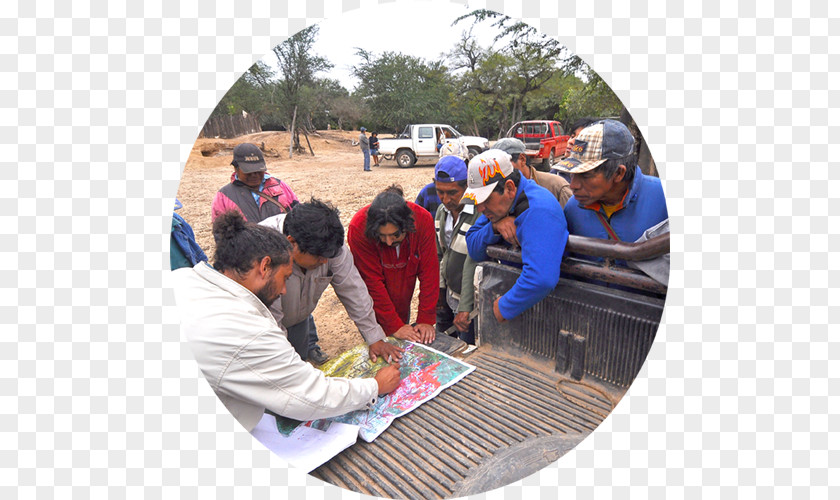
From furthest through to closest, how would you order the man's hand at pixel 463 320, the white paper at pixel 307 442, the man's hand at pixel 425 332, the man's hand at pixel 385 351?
1. the man's hand at pixel 463 320
2. the man's hand at pixel 425 332
3. the man's hand at pixel 385 351
4. the white paper at pixel 307 442

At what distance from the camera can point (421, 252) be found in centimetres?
278

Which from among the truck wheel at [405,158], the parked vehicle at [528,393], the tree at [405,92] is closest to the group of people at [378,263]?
the parked vehicle at [528,393]

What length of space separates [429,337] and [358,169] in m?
13.1

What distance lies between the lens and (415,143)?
48.8 feet

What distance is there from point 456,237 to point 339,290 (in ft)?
2.88

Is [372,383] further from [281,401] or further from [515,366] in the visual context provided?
[515,366]

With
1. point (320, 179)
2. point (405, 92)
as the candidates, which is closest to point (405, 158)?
point (405, 92)

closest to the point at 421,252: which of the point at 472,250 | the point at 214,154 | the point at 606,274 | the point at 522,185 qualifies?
the point at 472,250

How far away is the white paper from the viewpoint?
1586 millimetres

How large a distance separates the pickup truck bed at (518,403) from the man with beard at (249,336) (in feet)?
0.89

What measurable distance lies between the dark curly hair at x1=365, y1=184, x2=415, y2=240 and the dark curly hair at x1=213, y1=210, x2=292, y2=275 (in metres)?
0.68

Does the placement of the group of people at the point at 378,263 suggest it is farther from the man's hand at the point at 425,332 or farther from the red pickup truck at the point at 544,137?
the red pickup truck at the point at 544,137

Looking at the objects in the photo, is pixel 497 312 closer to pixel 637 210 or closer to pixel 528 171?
pixel 637 210

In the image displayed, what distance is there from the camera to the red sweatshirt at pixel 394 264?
8.80ft
